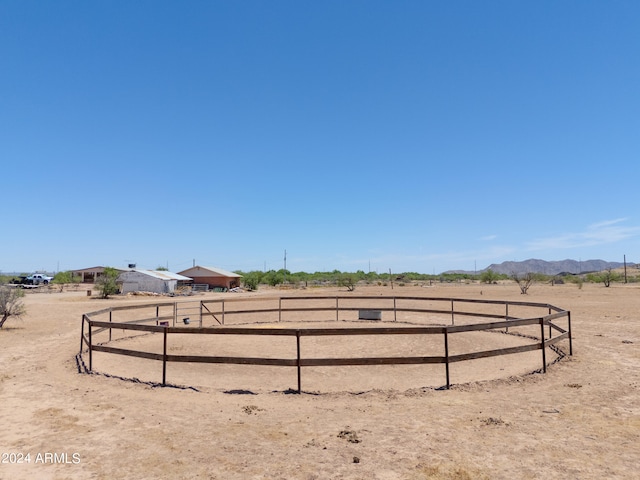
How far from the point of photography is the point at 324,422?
19.6ft

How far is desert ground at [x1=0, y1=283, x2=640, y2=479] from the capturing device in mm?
4457

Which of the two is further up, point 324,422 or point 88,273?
point 88,273

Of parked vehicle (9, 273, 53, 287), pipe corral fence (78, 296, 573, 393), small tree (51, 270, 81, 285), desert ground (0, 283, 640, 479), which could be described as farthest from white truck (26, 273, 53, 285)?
desert ground (0, 283, 640, 479)

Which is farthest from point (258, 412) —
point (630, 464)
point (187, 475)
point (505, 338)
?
point (505, 338)

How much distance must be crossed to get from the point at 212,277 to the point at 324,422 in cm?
5848

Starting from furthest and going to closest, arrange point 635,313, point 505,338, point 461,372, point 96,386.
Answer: point 635,313
point 505,338
point 461,372
point 96,386

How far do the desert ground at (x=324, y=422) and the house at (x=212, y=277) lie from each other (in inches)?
2019

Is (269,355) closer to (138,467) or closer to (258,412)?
(258,412)

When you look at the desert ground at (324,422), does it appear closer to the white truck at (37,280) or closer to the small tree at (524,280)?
the small tree at (524,280)

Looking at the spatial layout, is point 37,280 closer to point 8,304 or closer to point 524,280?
point 8,304

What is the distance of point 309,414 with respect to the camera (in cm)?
638

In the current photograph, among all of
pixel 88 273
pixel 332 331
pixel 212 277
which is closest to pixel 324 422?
pixel 332 331

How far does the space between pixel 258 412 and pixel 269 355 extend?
17.0 feet

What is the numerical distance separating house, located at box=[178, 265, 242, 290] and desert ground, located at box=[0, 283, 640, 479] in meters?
51.3
